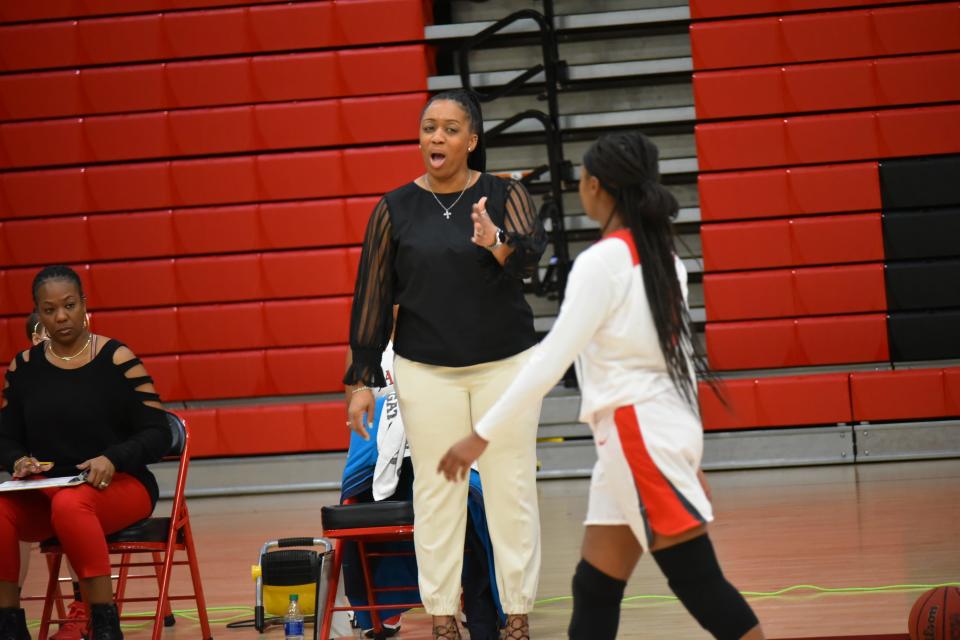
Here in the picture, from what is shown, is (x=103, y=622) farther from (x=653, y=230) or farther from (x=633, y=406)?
(x=653, y=230)

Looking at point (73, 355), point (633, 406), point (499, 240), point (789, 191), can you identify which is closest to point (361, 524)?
point (499, 240)

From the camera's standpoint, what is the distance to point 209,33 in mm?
7207

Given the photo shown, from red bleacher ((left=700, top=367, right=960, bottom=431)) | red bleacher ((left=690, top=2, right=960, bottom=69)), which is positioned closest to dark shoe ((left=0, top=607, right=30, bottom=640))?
red bleacher ((left=700, top=367, right=960, bottom=431))

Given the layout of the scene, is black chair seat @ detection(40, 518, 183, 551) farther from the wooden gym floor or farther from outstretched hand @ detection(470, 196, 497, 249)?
outstretched hand @ detection(470, 196, 497, 249)

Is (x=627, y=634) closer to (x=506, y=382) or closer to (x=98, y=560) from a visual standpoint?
(x=506, y=382)

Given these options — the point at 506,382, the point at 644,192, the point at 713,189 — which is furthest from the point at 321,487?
the point at 644,192

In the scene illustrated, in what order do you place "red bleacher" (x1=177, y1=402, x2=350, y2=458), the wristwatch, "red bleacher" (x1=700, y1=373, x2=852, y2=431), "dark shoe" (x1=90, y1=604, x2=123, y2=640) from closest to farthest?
the wristwatch < "dark shoe" (x1=90, y1=604, x2=123, y2=640) < "red bleacher" (x1=700, y1=373, x2=852, y2=431) < "red bleacher" (x1=177, y1=402, x2=350, y2=458)

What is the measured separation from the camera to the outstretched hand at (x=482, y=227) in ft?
9.62

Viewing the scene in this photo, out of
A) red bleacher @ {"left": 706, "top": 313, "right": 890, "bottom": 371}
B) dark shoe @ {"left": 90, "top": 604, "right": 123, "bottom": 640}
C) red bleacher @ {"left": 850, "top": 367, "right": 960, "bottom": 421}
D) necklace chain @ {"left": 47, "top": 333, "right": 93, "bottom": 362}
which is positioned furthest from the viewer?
red bleacher @ {"left": 706, "top": 313, "right": 890, "bottom": 371}

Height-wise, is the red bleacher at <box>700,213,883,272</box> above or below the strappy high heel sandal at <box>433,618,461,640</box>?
above

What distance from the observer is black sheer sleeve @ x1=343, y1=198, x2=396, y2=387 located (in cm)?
313

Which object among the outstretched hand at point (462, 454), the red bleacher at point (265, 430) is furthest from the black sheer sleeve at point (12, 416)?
the red bleacher at point (265, 430)

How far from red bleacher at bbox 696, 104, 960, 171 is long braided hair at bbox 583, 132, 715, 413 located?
4.60m

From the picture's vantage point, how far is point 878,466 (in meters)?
6.37
